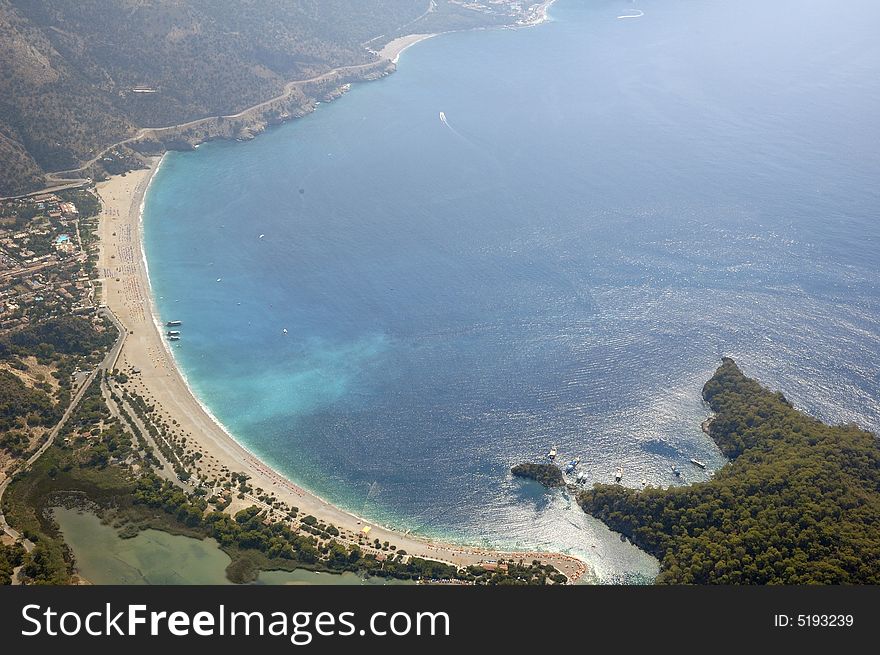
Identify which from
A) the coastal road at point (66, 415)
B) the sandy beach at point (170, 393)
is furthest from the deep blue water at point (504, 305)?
the coastal road at point (66, 415)

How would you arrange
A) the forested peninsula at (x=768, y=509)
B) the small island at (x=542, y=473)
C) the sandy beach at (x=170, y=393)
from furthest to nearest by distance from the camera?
the small island at (x=542, y=473)
the sandy beach at (x=170, y=393)
the forested peninsula at (x=768, y=509)

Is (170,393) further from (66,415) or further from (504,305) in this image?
(504,305)

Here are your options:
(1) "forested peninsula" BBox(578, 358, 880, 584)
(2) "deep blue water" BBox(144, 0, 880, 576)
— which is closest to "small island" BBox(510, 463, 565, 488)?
(2) "deep blue water" BBox(144, 0, 880, 576)

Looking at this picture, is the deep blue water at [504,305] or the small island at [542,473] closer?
the small island at [542,473]

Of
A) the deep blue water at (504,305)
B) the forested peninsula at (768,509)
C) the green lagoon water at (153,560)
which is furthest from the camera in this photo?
the deep blue water at (504,305)

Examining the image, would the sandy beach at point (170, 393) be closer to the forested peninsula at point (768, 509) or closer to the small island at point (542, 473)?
the forested peninsula at point (768, 509)

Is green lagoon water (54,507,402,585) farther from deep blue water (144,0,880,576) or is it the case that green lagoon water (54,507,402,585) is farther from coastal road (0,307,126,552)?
deep blue water (144,0,880,576)

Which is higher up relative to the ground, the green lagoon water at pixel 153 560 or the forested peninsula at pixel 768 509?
the forested peninsula at pixel 768 509

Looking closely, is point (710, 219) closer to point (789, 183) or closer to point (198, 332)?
point (789, 183)
